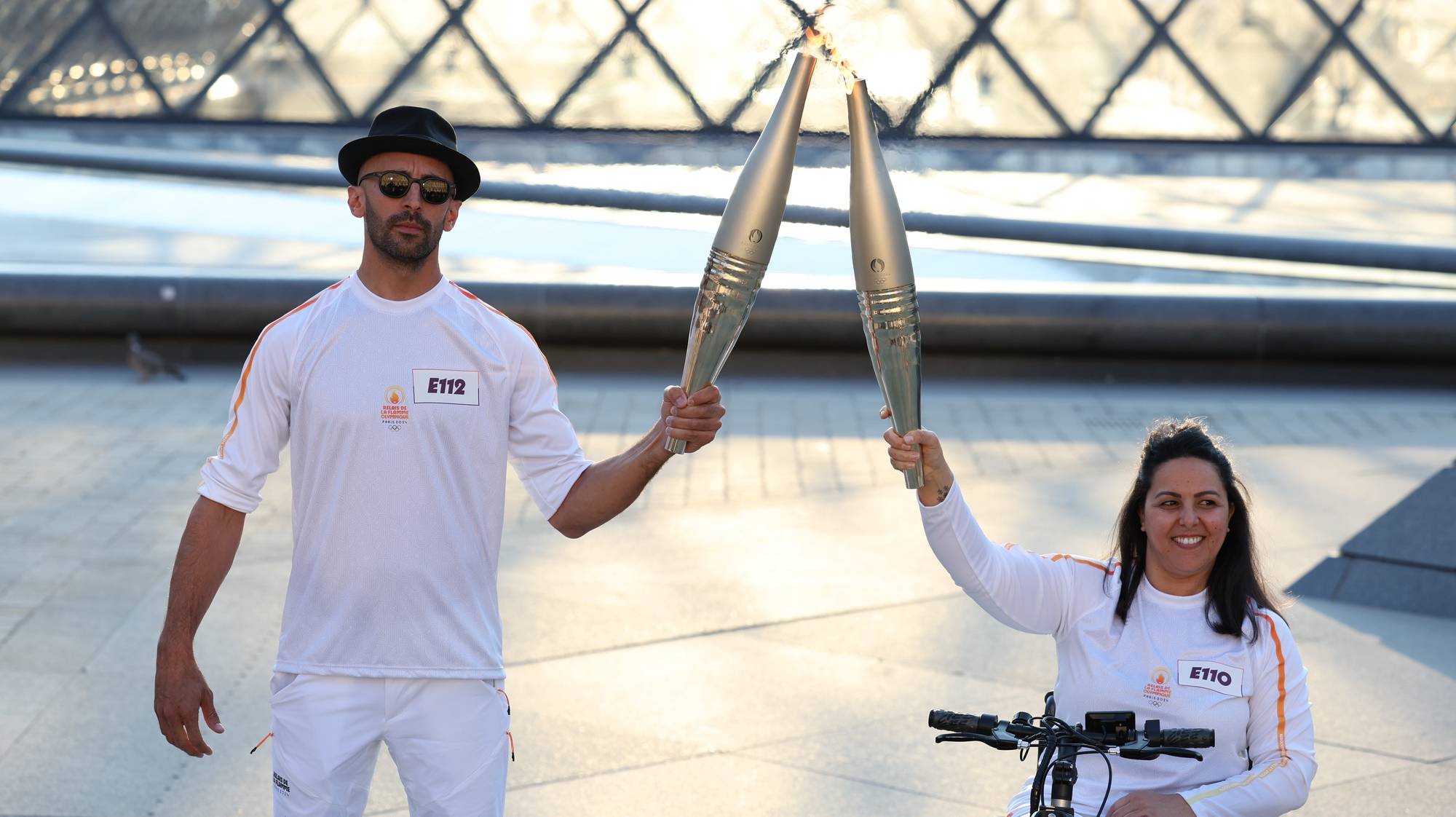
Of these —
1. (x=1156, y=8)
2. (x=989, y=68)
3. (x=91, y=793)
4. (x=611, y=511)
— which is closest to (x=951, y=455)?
(x=91, y=793)

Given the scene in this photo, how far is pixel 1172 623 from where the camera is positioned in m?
3.27

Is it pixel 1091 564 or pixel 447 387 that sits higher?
pixel 447 387

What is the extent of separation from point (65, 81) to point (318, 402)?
18547 mm

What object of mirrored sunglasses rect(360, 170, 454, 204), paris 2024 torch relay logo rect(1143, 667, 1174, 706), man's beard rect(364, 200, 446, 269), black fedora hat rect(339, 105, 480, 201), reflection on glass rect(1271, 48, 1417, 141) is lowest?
paris 2024 torch relay logo rect(1143, 667, 1174, 706)

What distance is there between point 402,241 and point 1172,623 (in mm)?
1664

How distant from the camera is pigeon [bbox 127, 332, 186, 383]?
10773 millimetres

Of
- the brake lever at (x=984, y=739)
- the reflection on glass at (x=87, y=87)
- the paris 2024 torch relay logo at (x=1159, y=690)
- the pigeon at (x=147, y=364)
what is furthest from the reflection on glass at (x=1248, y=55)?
the brake lever at (x=984, y=739)

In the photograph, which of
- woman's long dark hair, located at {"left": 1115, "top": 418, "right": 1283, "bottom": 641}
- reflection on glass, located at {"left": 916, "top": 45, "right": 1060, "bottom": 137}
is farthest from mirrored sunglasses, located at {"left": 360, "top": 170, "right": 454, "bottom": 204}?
reflection on glass, located at {"left": 916, "top": 45, "right": 1060, "bottom": 137}

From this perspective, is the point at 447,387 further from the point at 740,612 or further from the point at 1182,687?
the point at 740,612

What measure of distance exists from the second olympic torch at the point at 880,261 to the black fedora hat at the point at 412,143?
0.74m

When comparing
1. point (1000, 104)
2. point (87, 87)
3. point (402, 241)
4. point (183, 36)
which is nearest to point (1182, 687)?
point (402, 241)

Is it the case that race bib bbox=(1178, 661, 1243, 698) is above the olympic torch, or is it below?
below

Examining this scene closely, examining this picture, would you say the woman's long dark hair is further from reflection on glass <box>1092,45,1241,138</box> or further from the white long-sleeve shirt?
reflection on glass <box>1092,45,1241,138</box>

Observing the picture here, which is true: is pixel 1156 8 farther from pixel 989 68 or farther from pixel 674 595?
pixel 674 595
